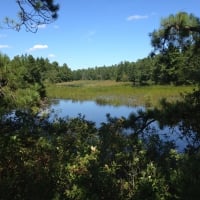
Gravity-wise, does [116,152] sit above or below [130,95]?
above

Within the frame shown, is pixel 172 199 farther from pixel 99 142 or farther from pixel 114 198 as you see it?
pixel 99 142

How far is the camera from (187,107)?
19.7ft

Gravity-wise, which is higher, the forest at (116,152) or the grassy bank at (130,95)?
the forest at (116,152)

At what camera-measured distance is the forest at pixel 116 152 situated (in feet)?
14.8

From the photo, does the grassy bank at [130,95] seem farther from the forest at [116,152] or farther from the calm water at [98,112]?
the forest at [116,152]

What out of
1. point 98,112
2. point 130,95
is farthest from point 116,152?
point 130,95

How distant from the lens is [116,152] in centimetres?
509

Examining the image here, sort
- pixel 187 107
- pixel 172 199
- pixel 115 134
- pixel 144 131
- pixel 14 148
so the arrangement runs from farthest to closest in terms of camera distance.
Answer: pixel 144 131
pixel 187 107
pixel 115 134
pixel 14 148
pixel 172 199

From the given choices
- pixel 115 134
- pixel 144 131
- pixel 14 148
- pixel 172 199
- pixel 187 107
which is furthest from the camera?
pixel 144 131

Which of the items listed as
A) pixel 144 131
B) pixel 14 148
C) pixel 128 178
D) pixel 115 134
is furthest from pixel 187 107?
pixel 14 148

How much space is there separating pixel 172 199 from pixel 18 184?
1.84m

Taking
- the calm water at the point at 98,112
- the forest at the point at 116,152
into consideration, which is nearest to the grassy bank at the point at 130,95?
the calm water at the point at 98,112

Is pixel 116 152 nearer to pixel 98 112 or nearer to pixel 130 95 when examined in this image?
pixel 98 112

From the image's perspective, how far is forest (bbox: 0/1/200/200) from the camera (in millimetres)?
4496
